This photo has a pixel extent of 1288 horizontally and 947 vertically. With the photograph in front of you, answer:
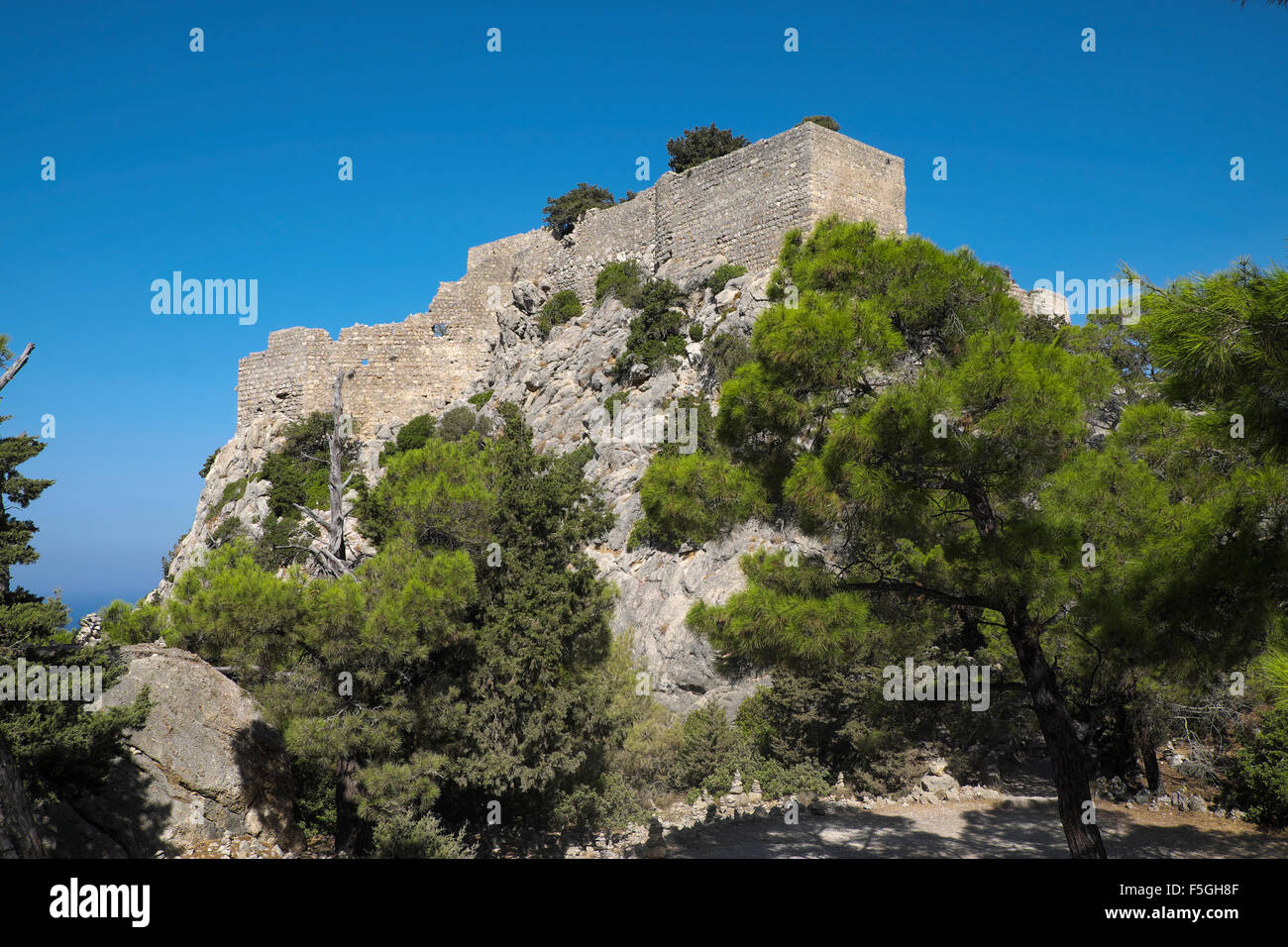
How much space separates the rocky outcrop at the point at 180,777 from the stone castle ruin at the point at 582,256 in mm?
15374

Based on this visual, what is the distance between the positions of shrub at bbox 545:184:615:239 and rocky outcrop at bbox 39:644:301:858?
21566 millimetres

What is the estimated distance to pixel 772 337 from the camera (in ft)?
21.0

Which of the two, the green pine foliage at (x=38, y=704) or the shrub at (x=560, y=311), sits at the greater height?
the shrub at (x=560, y=311)

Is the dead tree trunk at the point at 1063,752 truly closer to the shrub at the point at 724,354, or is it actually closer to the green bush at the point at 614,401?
the shrub at the point at 724,354

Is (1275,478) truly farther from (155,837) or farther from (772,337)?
(155,837)

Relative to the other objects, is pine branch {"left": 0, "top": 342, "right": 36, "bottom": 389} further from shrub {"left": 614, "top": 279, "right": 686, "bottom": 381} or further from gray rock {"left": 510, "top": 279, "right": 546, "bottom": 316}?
gray rock {"left": 510, "top": 279, "right": 546, "bottom": 316}

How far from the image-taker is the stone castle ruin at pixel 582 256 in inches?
790

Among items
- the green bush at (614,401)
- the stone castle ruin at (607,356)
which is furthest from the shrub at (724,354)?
the green bush at (614,401)

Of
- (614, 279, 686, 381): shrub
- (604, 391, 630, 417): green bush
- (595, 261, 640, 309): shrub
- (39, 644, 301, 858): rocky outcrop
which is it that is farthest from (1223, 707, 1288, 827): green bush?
(595, 261, 640, 309): shrub

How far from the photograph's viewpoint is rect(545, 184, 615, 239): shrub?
2834 cm

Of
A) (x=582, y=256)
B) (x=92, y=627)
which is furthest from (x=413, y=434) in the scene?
(x=92, y=627)

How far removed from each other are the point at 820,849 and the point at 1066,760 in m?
3.86

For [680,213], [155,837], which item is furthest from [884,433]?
[680,213]
